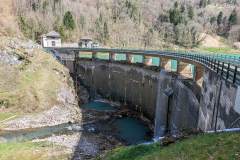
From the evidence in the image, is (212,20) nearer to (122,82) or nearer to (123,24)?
(123,24)

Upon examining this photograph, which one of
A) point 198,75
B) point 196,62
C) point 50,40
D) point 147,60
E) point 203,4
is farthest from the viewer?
point 203,4

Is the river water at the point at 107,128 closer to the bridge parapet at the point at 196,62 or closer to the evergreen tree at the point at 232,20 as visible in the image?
the bridge parapet at the point at 196,62

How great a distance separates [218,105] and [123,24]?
10543 cm

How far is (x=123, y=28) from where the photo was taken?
124 m

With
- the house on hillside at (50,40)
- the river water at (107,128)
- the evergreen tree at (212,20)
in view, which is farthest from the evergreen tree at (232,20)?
the river water at (107,128)

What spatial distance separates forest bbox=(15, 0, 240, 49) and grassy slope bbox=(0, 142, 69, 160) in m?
69.8

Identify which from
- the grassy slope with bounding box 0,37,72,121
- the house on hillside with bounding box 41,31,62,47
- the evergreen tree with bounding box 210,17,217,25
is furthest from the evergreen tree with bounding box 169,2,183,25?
the grassy slope with bounding box 0,37,72,121

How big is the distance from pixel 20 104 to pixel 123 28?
78.7m

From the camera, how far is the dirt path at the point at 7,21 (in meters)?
84.8

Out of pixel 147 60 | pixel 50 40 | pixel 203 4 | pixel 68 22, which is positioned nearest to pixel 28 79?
pixel 147 60

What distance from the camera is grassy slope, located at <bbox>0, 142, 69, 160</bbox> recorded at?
1308 inches

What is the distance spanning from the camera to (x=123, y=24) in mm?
125250

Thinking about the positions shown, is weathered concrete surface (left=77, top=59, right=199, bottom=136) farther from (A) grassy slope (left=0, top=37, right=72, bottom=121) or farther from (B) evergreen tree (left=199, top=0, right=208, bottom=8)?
(B) evergreen tree (left=199, top=0, right=208, bottom=8)

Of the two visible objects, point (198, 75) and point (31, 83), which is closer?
point (198, 75)
